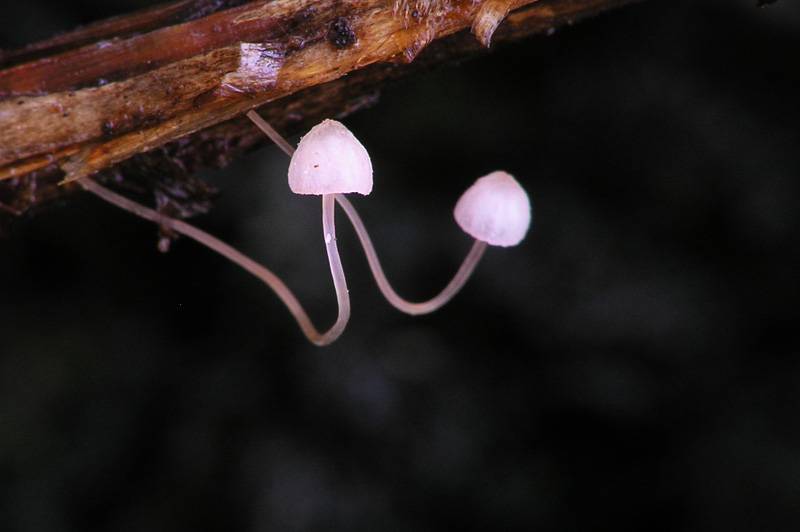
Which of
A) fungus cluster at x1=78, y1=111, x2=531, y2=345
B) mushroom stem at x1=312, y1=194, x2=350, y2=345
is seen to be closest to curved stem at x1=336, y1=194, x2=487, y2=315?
fungus cluster at x1=78, y1=111, x2=531, y2=345

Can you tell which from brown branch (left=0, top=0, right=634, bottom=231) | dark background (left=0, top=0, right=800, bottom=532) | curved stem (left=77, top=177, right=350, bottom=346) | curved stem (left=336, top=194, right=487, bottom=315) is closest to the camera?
brown branch (left=0, top=0, right=634, bottom=231)

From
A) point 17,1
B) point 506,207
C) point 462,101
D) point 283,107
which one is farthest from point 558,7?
point 17,1

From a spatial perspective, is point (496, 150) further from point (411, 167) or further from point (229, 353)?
point (229, 353)

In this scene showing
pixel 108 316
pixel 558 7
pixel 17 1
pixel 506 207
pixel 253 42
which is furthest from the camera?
pixel 108 316

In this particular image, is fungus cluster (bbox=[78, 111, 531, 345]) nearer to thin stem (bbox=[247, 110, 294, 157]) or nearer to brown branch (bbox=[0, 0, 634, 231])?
thin stem (bbox=[247, 110, 294, 157])

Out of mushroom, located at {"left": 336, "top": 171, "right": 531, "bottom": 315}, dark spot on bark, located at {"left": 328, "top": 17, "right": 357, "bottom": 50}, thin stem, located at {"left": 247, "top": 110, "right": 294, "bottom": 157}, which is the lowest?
mushroom, located at {"left": 336, "top": 171, "right": 531, "bottom": 315}

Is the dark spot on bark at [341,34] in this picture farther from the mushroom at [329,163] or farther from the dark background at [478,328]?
the dark background at [478,328]
